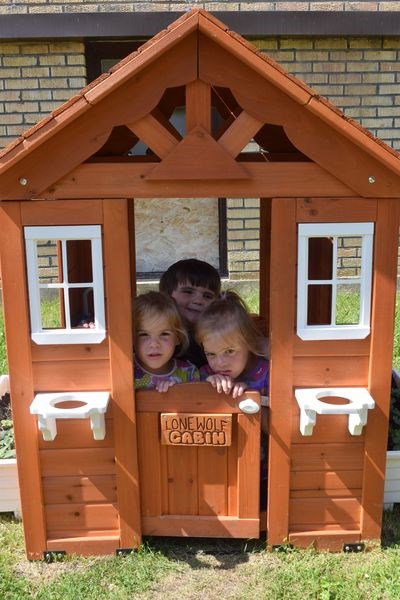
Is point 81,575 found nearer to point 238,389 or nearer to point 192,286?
point 238,389

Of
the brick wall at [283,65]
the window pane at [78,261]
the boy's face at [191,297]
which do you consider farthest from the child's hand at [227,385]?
the brick wall at [283,65]

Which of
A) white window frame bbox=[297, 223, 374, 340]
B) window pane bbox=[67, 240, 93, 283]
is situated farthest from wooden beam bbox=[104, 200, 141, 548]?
window pane bbox=[67, 240, 93, 283]

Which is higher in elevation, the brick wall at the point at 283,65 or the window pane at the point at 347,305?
the brick wall at the point at 283,65

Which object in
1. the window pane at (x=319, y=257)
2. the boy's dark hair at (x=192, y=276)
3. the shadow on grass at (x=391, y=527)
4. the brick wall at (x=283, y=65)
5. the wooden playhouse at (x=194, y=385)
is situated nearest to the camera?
the wooden playhouse at (x=194, y=385)

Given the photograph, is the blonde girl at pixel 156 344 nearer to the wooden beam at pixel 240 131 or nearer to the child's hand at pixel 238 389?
the child's hand at pixel 238 389

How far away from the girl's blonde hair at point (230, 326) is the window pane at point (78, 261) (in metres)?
0.92

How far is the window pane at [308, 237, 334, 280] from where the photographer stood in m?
3.30

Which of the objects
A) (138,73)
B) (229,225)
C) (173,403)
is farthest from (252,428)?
(229,225)

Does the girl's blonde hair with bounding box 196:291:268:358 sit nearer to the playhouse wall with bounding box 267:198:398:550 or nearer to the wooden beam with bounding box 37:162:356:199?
the playhouse wall with bounding box 267:198:398:550

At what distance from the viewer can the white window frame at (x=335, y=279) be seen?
2480 millimetres

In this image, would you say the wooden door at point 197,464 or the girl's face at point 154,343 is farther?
the girl's face at point 154,343

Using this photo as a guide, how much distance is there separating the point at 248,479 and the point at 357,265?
14.3 ft

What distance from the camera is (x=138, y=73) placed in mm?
2262

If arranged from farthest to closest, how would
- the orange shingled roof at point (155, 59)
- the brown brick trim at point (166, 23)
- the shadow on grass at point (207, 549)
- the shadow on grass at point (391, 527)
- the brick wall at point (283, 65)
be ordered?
the brick wall at point (283, 65), the brown brick trim at point (166, 23), the shadow on grass at point (391, 527), the shadow on grass at point (207, 549), the orange shingled roof at point (155, 59)
